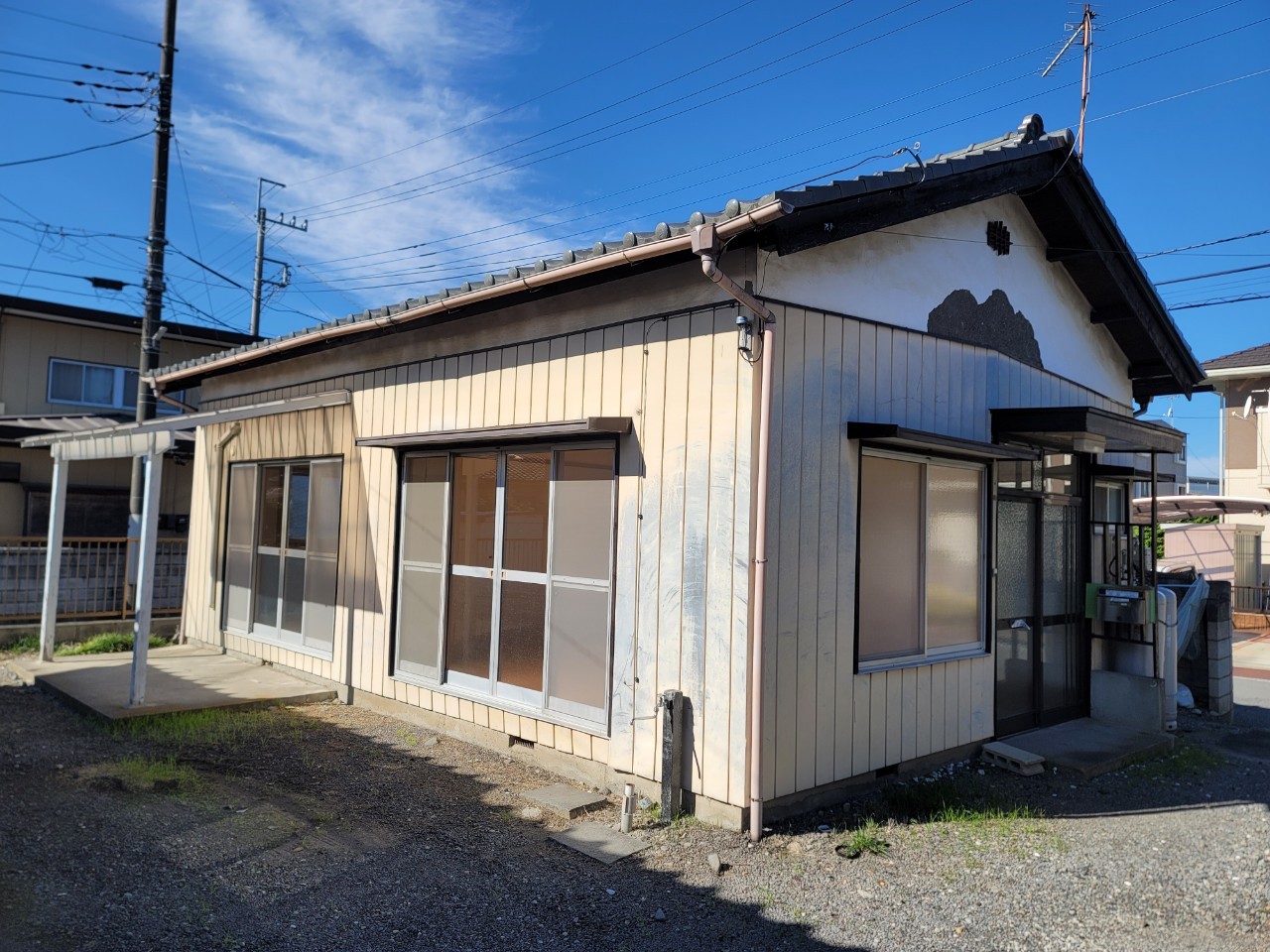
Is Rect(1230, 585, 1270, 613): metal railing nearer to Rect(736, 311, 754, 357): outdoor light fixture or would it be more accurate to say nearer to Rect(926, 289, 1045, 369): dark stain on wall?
Rect(926, 289, 1045, 369): dark stain on wall

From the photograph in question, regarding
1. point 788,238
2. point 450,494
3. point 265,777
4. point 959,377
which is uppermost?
point 788,238

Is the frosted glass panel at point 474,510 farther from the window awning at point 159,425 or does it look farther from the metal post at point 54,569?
the metal post at point 54,569

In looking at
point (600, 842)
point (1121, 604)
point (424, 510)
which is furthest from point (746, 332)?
point (1121, 604)

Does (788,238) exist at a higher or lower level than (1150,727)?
higher

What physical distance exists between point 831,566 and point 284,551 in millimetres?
Result: 5904

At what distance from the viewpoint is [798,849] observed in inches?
176

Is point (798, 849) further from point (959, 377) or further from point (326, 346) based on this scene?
point (326, 346)

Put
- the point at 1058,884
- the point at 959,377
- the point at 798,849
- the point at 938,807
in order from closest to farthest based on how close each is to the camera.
Answer: 1. the point at 1058,884
2. the point at 798,849
3. the point at 938,807
4. the point at 959,377

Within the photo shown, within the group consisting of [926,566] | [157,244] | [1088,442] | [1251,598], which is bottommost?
[1251,598]

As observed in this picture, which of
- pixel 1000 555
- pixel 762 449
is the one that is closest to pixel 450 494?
pixel 762 449

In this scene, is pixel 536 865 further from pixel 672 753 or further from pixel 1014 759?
pixel 1014 759

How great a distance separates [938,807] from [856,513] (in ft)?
5.86

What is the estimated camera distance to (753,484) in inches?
185

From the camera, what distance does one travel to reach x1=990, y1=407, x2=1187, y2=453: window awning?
19.5ft
